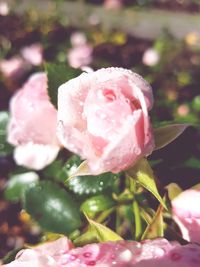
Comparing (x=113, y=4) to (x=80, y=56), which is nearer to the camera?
(x=80, y=56)

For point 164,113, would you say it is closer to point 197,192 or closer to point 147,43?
point 197,192

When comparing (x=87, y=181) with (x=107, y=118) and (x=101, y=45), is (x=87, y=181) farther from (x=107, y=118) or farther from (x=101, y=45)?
(x=101, y=45)

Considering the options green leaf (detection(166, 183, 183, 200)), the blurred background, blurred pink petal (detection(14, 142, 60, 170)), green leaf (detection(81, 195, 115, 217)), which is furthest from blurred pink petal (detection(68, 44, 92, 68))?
green leaf (detection(166, 183, 183, 200))

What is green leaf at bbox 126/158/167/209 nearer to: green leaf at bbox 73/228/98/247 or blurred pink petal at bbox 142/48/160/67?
green leaf at bbox 73/228/98/247

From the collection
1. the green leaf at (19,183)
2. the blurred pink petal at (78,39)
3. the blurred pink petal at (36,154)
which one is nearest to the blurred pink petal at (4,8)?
the blurred pink petal at (78,39)

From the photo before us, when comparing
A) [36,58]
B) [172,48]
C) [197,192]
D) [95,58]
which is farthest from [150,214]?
[172,48]

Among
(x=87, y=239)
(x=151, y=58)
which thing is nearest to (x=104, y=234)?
(x=87, y=239)

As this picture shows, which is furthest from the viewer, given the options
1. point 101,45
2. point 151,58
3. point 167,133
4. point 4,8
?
point 4,8
